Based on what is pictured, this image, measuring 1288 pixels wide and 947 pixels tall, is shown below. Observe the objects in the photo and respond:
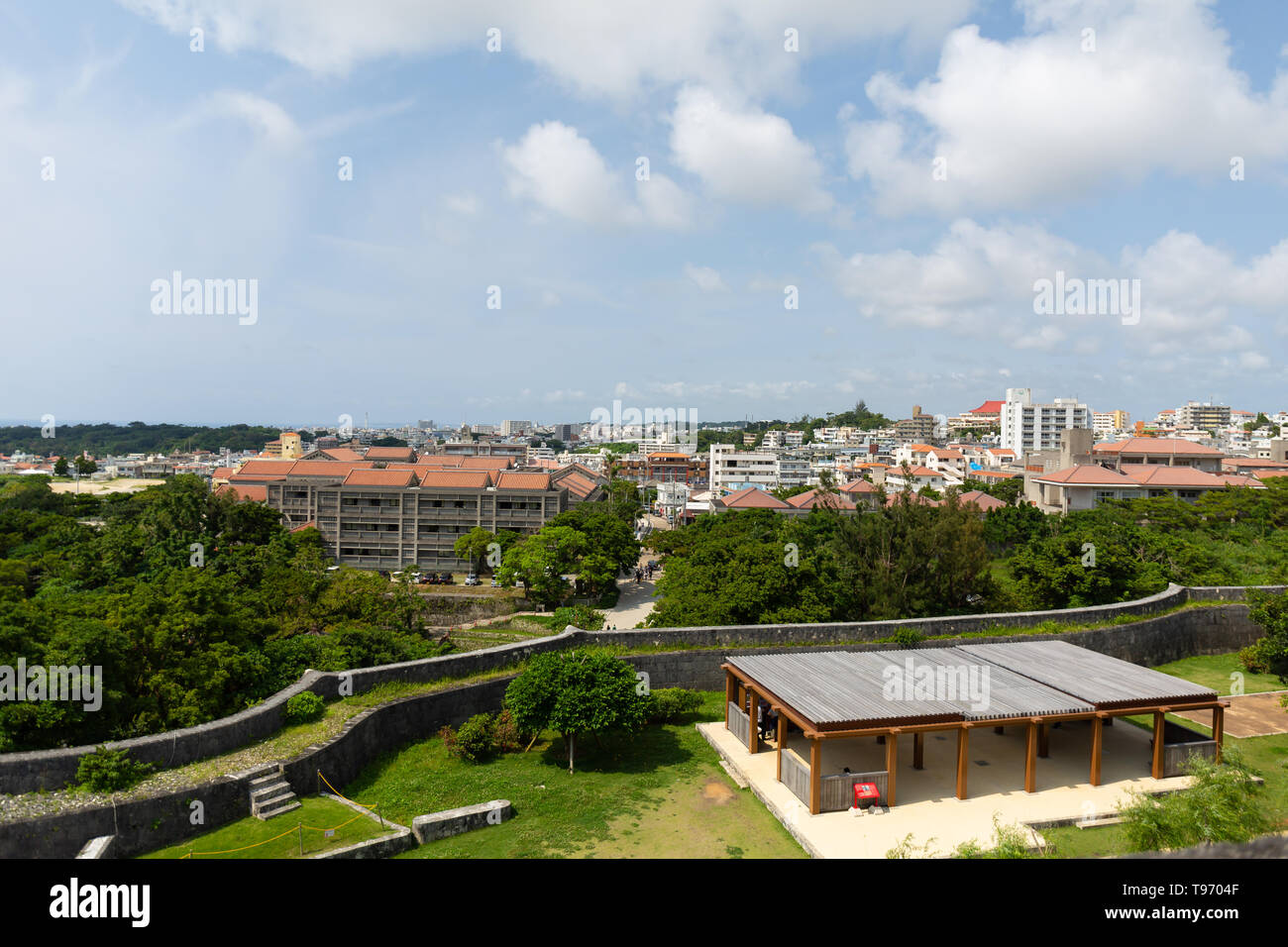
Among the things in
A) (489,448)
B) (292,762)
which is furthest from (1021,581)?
(489,448)

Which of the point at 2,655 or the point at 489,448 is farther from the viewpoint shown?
the point at 489,448

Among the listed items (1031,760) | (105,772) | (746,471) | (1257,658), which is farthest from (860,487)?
(105,772)

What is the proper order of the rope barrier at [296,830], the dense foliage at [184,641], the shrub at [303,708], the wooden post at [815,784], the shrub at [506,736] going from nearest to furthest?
1. the rope barrier at [296,830]
2. the dense foliage at [184,641]
3. the wooden post at [815,784]
4. the shrub at [303,708]
5. the shrub at [506,736]

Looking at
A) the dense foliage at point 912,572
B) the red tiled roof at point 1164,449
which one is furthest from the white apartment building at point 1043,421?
the dense foliage at point 912,572

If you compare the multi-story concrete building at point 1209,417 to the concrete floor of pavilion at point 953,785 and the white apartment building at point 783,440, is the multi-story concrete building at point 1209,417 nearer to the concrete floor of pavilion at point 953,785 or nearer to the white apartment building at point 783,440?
the white apartment building at point 783,440

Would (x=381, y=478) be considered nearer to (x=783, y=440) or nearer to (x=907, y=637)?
(x=907, y=637)

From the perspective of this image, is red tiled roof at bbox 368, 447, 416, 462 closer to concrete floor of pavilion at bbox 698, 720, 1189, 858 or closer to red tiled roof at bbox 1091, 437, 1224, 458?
red tiled roof at bbox 1091, 437, 1224, 458
